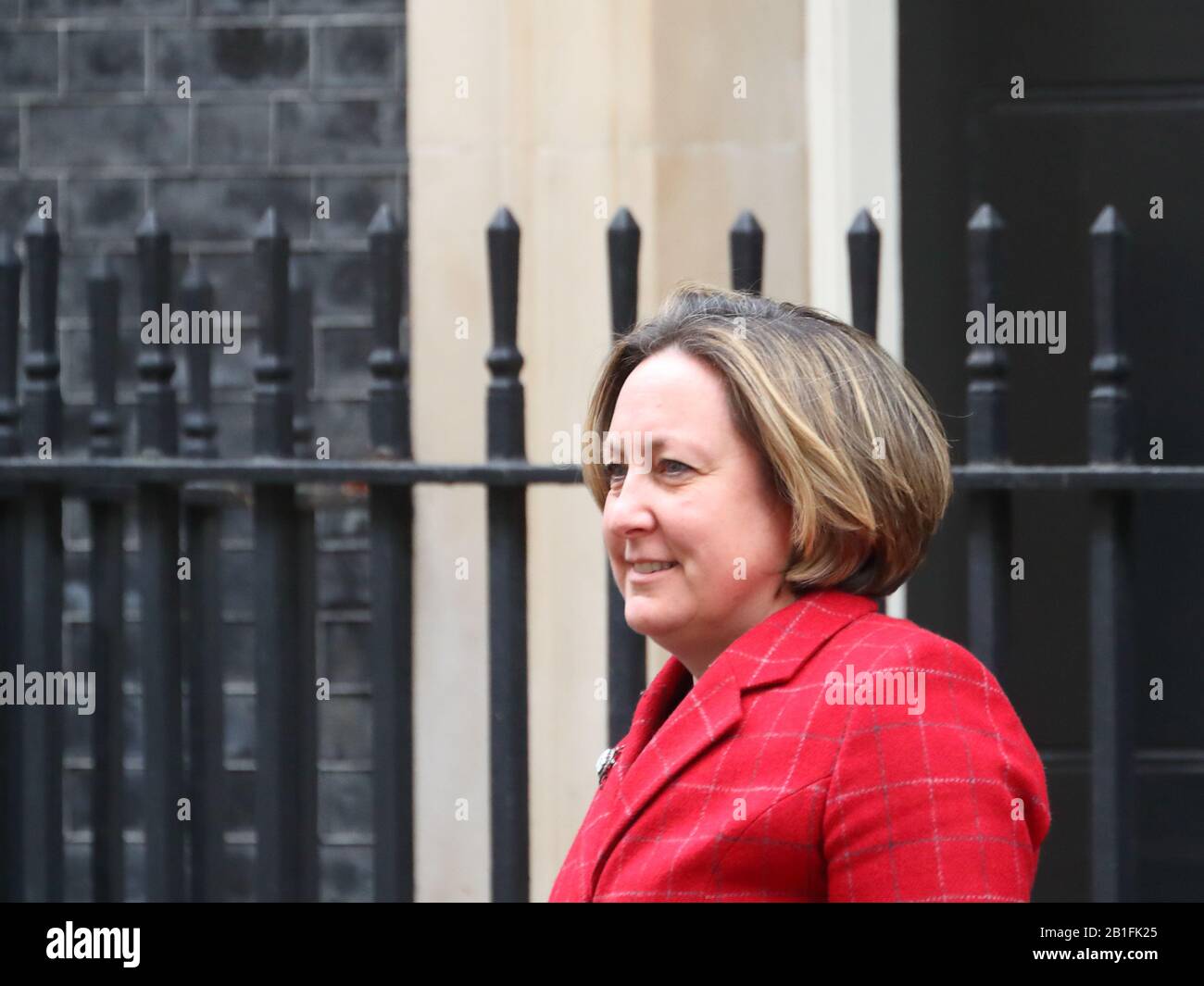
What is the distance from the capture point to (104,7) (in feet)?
15.0

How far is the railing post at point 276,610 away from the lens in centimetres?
326

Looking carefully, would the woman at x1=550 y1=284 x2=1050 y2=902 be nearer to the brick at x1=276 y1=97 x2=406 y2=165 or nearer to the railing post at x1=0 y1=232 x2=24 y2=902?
the railing post at x1=0 y1=232 x2=24 y2=902

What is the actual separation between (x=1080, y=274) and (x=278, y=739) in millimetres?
2267

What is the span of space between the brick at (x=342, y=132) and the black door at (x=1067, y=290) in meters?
1.33

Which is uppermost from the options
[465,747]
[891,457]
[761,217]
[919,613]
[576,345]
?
[761,217]

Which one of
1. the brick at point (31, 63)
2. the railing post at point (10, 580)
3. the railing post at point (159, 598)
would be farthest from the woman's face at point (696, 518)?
the brick at point (31, 63)

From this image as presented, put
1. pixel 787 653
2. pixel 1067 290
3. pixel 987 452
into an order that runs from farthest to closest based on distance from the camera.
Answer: pixel 1067 290 → pixel 987 452 → pixel 787 653

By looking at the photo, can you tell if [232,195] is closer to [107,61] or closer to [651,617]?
[107,61]

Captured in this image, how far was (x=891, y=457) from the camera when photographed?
6.31 feet

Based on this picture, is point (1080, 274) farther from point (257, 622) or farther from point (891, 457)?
point (891, 457)

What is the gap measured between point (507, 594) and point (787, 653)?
4.72ft

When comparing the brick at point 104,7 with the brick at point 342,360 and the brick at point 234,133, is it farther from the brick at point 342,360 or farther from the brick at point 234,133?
the brick at point 342,360

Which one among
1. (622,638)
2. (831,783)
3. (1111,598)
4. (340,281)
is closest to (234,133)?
(340,281)
